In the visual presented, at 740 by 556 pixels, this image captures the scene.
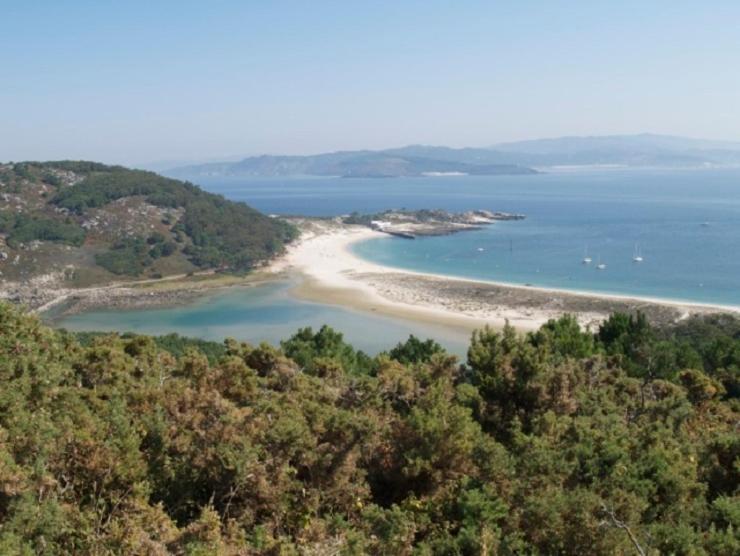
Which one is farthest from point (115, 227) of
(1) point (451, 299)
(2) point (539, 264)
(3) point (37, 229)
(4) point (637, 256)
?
(4) point (637, 256)

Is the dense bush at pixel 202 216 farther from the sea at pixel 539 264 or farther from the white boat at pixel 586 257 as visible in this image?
the white boat at pixel 586 257

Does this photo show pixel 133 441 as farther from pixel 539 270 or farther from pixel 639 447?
pixel 539 270

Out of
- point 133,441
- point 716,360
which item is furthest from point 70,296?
point 133,441

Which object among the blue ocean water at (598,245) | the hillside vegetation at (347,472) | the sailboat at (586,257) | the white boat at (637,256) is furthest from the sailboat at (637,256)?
the hillside vegetation at (347,472)

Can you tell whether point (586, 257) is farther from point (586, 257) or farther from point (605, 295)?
point (605, 295)

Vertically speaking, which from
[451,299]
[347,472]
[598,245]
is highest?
[347,472]

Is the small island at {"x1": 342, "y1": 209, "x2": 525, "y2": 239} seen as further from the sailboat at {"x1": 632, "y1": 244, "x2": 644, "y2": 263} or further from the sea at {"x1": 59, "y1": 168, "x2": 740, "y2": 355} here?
the sailboat at {"x1": 632, "y1": 244, "x2": 644, "y2": 263}

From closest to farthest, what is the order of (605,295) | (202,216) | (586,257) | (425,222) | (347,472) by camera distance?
(347,472) → (605,295) → (586,257) → (202,216) → (425,222)
